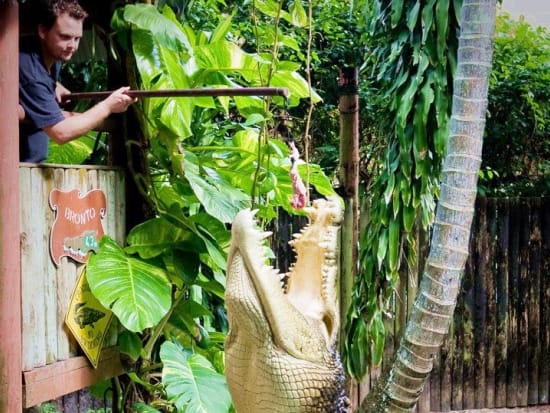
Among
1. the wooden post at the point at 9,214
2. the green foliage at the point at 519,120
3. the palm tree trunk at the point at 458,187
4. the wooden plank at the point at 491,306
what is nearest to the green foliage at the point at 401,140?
the palm tree trunk at the point at 458,187

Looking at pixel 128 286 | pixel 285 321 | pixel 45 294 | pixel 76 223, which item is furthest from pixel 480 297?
pixel 285 321

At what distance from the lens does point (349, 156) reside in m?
3.50

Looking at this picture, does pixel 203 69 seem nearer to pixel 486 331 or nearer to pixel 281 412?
pixel 281 412

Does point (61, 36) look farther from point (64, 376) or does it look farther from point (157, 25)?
point (64, 376)

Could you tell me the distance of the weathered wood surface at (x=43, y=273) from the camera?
208 centimetres

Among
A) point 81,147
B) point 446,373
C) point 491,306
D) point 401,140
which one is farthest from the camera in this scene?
point 491,306

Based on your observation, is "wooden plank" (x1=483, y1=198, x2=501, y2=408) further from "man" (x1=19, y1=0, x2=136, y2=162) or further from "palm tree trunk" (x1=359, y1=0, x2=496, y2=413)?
"man" (x1=19, y1=0, x2=136, y2=162)

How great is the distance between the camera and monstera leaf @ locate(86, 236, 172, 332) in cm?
218

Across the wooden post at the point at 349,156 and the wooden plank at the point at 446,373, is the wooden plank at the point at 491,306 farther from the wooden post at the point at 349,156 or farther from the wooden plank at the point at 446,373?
the wooden post at the point at 349,156

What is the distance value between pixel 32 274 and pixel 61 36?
2.43 ft

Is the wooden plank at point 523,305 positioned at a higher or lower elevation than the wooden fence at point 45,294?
lower

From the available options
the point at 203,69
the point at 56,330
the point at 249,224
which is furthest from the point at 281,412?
the point at 203,69

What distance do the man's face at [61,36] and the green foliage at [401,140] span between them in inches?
61.3

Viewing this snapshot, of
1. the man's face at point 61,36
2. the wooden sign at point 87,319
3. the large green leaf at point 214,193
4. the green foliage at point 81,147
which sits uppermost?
the man's face at point 61,36
